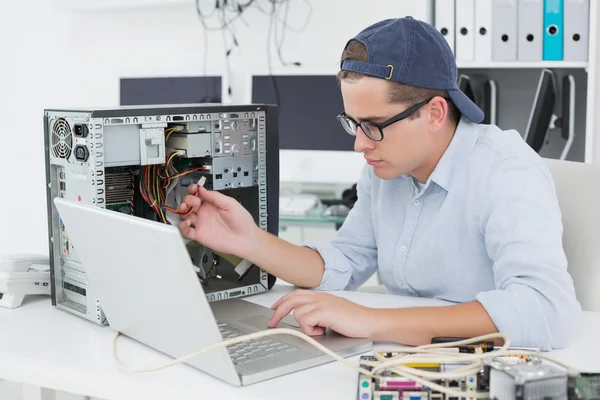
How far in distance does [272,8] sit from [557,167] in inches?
82.7

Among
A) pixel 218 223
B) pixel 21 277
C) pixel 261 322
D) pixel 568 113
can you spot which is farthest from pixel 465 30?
pixel 21 277

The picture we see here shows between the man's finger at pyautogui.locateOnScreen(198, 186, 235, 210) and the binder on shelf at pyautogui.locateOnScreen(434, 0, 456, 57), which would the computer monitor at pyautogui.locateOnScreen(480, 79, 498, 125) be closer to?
the binder on shelf at pyautogui.locateOnScreen(434, 0, 456, 57)

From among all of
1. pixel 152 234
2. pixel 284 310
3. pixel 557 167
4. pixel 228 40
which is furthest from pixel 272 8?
pixel 152 234

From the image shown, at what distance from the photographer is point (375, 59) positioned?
138 cm

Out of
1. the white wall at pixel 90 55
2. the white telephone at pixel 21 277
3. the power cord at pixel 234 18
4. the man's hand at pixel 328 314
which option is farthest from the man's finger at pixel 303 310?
the power cord at pixel 234 18

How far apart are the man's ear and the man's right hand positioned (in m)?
0.40

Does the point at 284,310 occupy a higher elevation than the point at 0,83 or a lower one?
lower

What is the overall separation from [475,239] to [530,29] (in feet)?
4.99

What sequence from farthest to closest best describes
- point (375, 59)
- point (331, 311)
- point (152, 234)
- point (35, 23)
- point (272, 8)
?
1. point (35, 23)
2. point (272, 8)
3. point (375, 59)
4. point (331, 311)
5. point (152, 234)

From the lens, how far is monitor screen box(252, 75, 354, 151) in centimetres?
321

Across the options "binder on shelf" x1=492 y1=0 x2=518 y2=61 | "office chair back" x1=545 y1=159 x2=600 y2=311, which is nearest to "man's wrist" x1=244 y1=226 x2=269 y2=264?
"office chair back" x1=545 y1=159 x2=600 y2=311

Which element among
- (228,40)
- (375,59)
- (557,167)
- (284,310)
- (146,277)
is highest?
(228,40)

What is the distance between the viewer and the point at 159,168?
1480 millimetres

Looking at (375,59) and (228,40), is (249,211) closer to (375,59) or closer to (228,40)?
(375,59)
